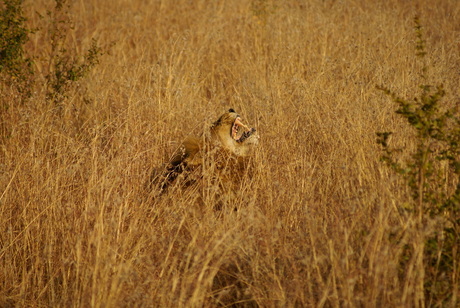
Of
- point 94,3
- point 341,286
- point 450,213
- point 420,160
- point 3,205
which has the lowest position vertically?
point 3,205

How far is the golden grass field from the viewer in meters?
2.84

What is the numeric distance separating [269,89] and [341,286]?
12.5 ft

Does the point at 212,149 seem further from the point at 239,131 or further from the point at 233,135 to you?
the point at 239,131

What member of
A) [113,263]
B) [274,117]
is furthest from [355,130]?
[113,263]

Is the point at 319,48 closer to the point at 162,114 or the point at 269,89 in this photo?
the point at 269,89

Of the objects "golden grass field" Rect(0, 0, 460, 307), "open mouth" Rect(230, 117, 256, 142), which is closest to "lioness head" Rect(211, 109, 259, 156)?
"open mouth" Rect(230, 117, 256, 142)

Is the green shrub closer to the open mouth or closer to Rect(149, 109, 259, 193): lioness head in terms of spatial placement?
Rect(149, 109, 259, 193): lioness head

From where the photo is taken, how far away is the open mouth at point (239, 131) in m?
4.63

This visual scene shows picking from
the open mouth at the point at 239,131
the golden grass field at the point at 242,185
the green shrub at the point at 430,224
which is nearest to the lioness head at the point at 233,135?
the open mouth at the point at 239,131

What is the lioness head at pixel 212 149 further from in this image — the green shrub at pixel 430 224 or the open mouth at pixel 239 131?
the green shrub at pixel 430 224

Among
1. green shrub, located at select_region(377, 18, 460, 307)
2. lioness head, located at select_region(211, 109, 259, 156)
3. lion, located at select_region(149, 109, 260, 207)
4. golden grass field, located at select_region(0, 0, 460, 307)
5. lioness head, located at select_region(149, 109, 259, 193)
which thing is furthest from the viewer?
lioness head, located at select_region(211, 109, 259, 156)

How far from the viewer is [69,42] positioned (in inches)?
329

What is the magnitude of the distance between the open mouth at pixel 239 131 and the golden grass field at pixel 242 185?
195 mm

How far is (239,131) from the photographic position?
4840 mm
